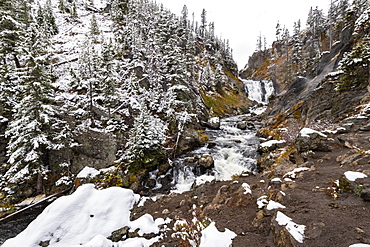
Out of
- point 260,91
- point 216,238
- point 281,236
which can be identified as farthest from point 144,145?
point 260,91

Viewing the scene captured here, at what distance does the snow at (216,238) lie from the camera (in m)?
4.43

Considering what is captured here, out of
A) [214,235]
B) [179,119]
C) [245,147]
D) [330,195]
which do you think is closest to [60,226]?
[214,235]

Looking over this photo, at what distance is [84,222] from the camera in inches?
231

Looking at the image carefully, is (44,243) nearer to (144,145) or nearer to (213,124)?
(144,145)

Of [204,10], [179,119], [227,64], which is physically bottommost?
[179,119]

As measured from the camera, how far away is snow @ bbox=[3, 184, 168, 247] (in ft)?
17.0

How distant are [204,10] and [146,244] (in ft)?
319

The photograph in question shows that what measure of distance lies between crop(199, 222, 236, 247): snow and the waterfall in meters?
67.1

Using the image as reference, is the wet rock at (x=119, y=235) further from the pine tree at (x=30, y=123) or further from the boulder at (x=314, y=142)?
the pine tree at (x=30, y=123)

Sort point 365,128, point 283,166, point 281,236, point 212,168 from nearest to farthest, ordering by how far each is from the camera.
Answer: point 281,236 → point 365,128 → point 283,166 → point 212,168

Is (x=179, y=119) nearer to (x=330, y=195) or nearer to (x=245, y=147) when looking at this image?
(x=245, y=147)

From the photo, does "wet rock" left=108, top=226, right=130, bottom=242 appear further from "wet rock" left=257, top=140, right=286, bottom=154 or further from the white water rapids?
"wet rock" left=257, top=140, right=286, bottom=154

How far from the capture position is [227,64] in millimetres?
79875

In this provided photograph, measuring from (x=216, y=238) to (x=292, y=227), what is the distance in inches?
80.1
